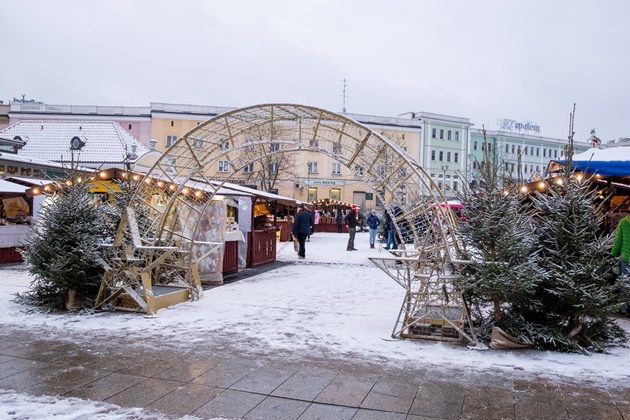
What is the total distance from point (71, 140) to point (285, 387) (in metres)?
30.1

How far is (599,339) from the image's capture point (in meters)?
7.08

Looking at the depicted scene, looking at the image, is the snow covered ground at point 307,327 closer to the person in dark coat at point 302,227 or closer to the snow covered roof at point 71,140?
the person in dark coat at point 302,227

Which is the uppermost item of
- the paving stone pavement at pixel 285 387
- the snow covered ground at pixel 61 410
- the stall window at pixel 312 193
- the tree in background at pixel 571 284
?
the stall window at pixel 312 193

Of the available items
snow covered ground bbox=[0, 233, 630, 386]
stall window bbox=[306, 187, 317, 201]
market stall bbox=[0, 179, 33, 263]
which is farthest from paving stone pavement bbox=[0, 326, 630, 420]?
stall window bbox=[306, 187, 317, 201]

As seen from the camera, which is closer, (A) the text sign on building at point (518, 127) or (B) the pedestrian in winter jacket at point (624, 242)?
(B) the pedestrian in winter jacket at point (624, 242)

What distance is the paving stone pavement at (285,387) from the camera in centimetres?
474

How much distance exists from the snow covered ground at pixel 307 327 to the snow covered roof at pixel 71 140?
1979 cm

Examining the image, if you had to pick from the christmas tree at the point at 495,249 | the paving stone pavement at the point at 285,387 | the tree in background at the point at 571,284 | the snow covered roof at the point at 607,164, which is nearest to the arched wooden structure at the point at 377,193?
the christmas tree at the point at 495,249

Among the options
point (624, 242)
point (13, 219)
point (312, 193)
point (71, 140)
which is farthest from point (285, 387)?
point (312, 193)

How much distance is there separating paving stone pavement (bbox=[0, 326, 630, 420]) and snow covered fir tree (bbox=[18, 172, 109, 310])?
2.35 meters

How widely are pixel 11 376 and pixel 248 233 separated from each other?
1056cm

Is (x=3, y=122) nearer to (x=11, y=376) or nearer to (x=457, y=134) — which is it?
(x=457, y=134)

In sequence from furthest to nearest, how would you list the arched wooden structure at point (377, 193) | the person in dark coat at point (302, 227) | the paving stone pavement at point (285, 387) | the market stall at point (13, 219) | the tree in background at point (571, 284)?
1. the person in dark coat at point (302, 227)
2. the market stall at point (13, 219)
3. the arched wooden structure at point (377, 193)
4. the tree in background at point (571, 284)
5. the paving stone pavement at point (285, 387)

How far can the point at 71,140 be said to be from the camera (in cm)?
3142
